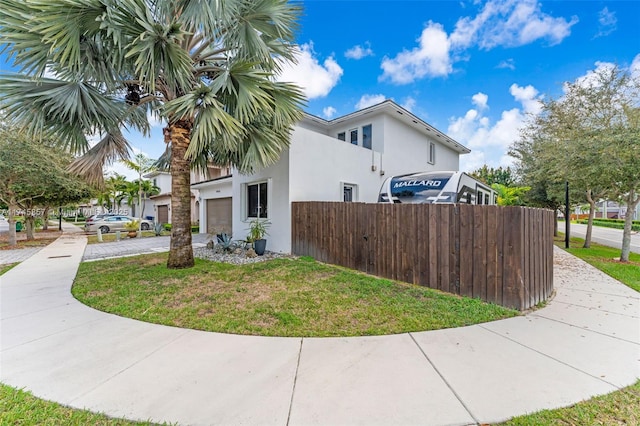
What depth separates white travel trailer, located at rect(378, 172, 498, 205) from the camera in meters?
6.99

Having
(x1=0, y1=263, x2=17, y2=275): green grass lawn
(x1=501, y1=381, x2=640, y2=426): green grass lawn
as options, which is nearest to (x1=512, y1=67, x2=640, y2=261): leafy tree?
(x1=501, y1=381, x2=640, y2=426): green grass lawn

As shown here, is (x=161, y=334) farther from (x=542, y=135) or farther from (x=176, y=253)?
(x=542, y=135)

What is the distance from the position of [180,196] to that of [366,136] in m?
9.08

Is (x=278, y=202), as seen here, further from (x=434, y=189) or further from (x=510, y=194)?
(x=510, y=194)

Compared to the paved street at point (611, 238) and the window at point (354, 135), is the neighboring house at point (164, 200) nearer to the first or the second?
the window at point (354, 135)

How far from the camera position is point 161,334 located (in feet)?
11.3

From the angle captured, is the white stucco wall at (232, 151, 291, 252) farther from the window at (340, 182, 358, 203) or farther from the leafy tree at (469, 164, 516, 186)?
the leafy tree at (469, 164, 516, 186)

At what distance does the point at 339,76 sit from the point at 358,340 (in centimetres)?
1285

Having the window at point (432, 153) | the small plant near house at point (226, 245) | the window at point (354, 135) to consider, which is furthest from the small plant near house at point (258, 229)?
the window at point (432, 153)

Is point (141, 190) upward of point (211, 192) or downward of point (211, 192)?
upward

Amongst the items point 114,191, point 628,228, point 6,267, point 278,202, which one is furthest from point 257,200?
point 114,191

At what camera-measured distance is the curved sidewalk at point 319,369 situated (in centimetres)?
214

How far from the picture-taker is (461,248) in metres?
4.86

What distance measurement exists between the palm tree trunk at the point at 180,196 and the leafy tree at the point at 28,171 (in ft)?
21.7
